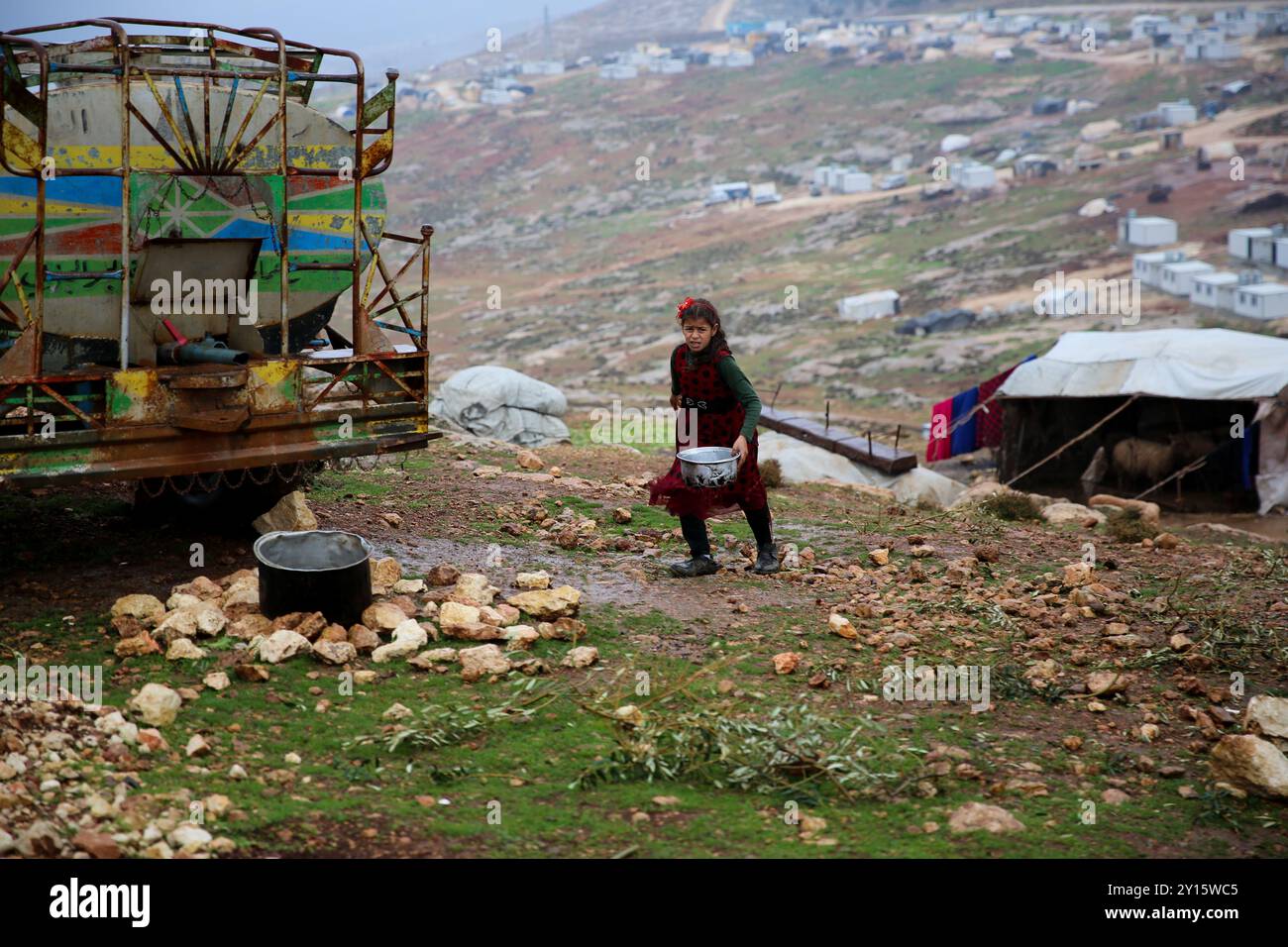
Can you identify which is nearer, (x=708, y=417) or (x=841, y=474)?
(x=708, y=417)

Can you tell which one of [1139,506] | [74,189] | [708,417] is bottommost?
[1139,506]

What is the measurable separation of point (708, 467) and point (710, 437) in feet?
1.37

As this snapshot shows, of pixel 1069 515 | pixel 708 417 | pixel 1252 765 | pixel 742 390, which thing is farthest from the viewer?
pixel 1069 515

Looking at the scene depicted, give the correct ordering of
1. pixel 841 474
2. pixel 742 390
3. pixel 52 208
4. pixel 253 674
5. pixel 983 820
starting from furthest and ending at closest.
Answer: pixel 841 474 → pixel 742 390 → pixel 52 208 → pixel 253 674 → pixel 983 820

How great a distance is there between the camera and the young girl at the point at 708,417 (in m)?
7.12

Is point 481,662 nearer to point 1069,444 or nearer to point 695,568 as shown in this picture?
point 695,568

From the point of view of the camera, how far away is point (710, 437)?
24.3 ft

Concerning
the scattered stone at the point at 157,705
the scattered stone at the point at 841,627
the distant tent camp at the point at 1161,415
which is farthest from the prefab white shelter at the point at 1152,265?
the scattered stone at the point at 157,705

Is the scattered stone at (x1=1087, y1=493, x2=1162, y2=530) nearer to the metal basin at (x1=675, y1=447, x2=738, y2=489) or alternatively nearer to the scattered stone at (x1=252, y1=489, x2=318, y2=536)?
the metal basin at (x1=675, y1=447, x2=738, y2=489)

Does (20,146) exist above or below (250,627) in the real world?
above

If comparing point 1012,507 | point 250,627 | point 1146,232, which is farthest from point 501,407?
point 1146,232

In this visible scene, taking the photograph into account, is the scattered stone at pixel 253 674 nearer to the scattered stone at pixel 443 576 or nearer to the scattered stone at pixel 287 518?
the scattered stone at pixel 443 576

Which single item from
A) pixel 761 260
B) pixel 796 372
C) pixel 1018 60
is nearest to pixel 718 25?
pixel 1018 60

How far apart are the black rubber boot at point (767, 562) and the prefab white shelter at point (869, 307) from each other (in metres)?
27.3
